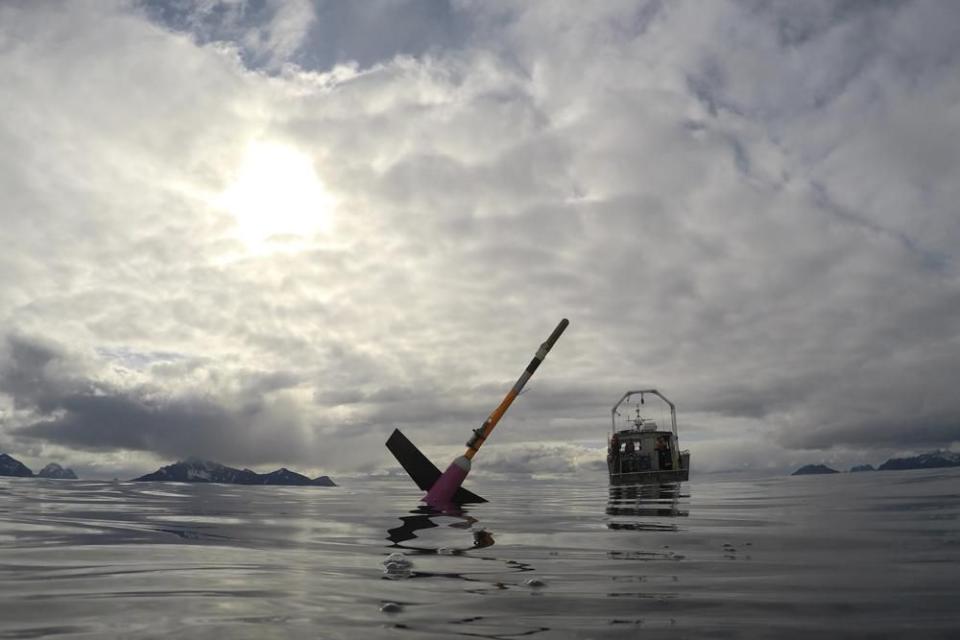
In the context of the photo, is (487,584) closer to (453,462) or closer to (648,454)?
(453,462)

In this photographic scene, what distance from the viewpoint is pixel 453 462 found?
35062 mm

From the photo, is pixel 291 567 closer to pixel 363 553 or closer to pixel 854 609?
pixel 363 553

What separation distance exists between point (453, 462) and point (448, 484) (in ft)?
5.05

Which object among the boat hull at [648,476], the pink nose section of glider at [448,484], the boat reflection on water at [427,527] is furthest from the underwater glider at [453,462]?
the boat hull at [648,476]

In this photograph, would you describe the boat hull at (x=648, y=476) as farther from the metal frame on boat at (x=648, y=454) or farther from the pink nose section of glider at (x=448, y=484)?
the pink nose section of glider at (x=448, y=484)

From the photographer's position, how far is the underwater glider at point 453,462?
111 feet

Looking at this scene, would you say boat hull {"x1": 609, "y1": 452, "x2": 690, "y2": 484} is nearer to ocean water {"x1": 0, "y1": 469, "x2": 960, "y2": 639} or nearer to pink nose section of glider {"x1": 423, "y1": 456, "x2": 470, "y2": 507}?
pink nose section of glider {"x1": 423, "y1": 456, "x2": 470, "y2": 507}

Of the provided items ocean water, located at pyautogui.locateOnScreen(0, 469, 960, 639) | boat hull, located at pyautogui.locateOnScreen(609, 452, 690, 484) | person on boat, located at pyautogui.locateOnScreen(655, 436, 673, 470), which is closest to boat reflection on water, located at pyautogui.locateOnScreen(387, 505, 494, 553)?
ocean water, located at pyautogui.locateOnScreen(0, 469, 960, 639)

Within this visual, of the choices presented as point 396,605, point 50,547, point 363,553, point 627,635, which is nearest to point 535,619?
point 627,635

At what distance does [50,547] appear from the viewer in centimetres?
1074

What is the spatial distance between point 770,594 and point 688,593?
874 millimetres

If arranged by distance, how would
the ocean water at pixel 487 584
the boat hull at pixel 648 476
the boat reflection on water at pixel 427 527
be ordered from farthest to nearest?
the boat hull at pixel 648 476 → the boat reflection on water at pixel 427 527 → the ocean water at pixel 487 584

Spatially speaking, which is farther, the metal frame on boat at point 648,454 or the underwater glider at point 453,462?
the metal frame on boat at point 648,454

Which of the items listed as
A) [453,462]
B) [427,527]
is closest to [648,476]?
[453,462]
